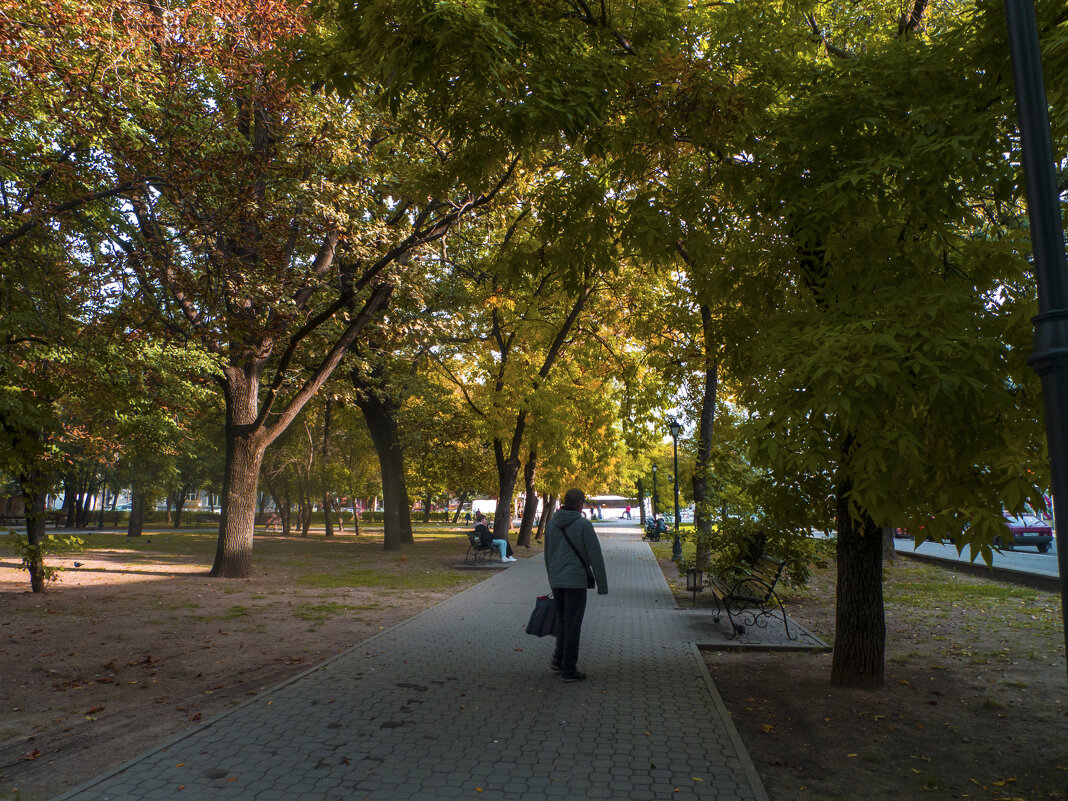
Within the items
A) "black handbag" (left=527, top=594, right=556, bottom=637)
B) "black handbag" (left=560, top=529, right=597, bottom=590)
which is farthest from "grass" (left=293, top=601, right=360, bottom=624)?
"black handbag" (left=560, top=529, right=597, bottom=590)

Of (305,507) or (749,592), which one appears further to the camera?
(305,507)

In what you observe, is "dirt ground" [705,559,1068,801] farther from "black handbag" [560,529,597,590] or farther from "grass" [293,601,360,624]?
"grass" [293,601,360,624]

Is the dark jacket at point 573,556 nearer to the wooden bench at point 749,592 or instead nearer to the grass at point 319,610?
the wooden bench at point 749,592

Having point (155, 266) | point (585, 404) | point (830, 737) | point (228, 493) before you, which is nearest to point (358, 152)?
point (155, 266)

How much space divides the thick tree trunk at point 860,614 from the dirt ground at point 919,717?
0.20m

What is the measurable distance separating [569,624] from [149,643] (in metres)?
5.41

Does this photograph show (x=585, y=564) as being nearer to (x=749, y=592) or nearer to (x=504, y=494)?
(x=749, y=592)

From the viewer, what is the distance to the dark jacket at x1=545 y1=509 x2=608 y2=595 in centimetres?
712

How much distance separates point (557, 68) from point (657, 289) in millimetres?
14675

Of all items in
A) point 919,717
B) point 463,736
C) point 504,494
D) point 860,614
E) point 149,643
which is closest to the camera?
point 463,736

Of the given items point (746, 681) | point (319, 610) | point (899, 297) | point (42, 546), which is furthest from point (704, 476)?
point (42, 546)

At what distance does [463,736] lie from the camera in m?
5.21

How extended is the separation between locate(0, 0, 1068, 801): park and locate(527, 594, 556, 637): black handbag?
538 mm

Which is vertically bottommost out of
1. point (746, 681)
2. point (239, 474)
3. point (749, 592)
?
point (746, 681)
